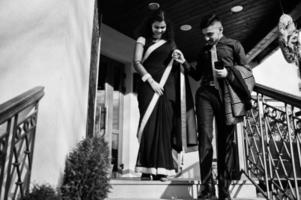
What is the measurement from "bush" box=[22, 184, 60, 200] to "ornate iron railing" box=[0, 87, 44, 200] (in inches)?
2.2

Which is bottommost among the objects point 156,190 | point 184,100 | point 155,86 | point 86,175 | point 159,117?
point 156,190

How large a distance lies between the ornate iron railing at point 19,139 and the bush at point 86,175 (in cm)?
29

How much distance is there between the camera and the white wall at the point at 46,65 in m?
2.05

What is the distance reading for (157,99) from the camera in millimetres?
3041

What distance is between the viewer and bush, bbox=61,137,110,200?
2094 mm

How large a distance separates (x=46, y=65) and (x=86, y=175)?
2.66ft

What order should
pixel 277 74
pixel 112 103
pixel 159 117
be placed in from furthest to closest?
pixel 277 74
pixel 112 103
pixel 159 117

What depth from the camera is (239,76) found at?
2.64m

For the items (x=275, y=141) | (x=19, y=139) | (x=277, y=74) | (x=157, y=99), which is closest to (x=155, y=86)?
(x=157, y=99)

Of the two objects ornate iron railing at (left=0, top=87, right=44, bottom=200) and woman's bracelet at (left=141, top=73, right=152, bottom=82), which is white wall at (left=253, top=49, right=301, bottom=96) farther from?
ornate iron railing at (left=0, top=87, right=44, bottom=200)

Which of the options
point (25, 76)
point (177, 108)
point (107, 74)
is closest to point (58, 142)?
point (25, 76)

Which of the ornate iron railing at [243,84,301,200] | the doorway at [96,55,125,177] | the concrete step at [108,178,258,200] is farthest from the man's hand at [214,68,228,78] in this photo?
the doorway at [96,55,125,177]

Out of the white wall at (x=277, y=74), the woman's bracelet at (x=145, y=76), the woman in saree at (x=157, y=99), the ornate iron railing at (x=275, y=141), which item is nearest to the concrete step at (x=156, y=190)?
the woman in saree at (x=157, y=99)

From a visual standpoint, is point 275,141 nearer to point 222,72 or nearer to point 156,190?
point 222,72
